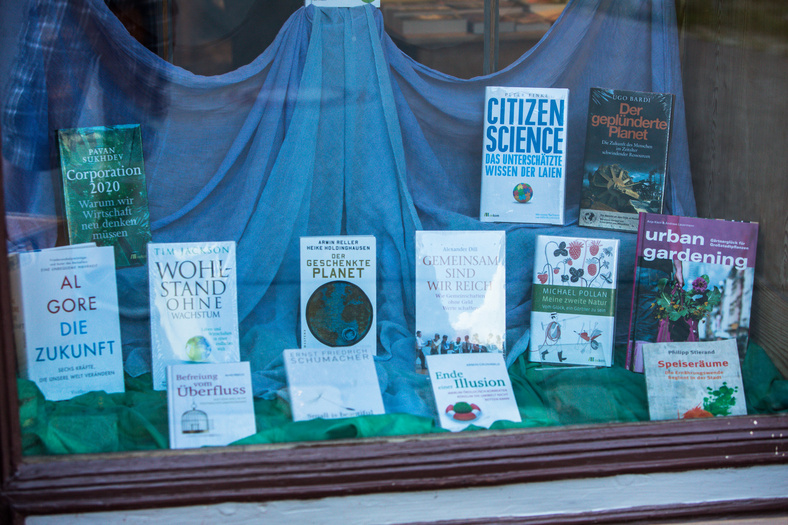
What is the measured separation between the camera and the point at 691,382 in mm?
1833

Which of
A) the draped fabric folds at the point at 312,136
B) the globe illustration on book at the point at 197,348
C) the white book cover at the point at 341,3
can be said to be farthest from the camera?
the white book cover at the point at 341,3

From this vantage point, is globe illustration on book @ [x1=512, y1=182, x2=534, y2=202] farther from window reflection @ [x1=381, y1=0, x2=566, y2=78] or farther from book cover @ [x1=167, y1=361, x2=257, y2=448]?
book cover @ [x1=167, y1=361, x2=257, y2=448]

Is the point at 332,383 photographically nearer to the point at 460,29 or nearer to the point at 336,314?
the point at 336,314

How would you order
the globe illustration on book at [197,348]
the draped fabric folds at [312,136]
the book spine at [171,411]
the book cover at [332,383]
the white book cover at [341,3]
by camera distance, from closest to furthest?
the book spine at [171,411], the book cover at [332,383], the globe illustration on book at [197,348], the draped fabric folds at [312,136], the white book cover at [341,3]

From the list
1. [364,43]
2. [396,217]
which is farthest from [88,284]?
[364,43]

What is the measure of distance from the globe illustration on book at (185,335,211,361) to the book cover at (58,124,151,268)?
1.17ft

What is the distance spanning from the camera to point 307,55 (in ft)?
6.84

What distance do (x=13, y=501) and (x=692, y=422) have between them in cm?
174

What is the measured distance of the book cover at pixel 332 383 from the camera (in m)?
1.76

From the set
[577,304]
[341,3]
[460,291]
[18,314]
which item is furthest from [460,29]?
[18,314]

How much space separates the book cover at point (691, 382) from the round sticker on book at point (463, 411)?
1.61 feet

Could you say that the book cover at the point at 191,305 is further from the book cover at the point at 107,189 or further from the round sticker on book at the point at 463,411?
the round sticker on book at the point at 463,411

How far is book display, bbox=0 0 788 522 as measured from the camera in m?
1.70

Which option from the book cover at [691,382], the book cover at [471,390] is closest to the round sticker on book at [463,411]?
the book cover at [471,390]
